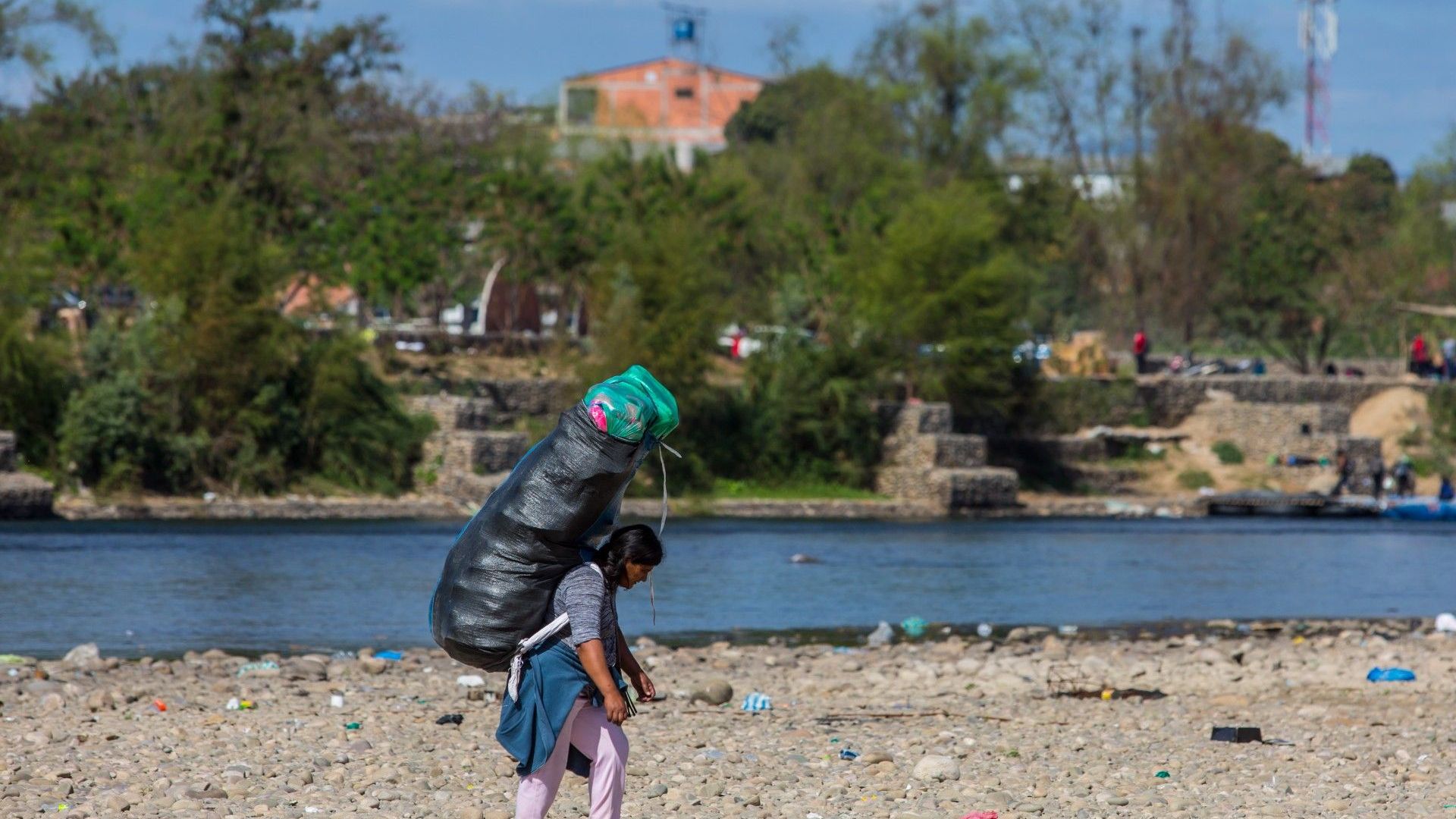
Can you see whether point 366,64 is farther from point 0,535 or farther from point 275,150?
point 0,535

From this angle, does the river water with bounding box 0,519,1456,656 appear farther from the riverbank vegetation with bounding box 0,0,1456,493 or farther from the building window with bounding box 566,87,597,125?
the building window with bounding box 566,87,597,125

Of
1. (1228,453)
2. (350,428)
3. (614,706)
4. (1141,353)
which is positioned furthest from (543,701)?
(1141,353)

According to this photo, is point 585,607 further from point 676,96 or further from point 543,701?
point 676,96

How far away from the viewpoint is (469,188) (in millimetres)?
39312

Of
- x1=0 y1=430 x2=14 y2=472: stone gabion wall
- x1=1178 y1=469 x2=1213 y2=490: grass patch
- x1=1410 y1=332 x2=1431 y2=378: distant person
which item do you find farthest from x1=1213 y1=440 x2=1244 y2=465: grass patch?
x1=0 y1=430 x2=14 y2=472: stone gabion wall

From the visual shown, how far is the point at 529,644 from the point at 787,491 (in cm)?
3028

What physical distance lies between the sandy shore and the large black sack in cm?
235

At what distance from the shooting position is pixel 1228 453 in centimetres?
4059

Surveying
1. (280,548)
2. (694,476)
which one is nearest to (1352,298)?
(694,476)

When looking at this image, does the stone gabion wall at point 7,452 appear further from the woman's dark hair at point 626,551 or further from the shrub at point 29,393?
the woman's dark hair at point 626,551

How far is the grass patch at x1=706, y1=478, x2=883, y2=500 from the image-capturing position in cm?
3494

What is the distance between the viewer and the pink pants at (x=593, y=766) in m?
5.74

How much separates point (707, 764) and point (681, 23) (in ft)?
243

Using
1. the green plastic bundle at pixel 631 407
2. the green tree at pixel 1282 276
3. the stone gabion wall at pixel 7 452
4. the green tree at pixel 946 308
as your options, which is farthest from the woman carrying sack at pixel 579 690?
the green tree at pixel 1282 276
